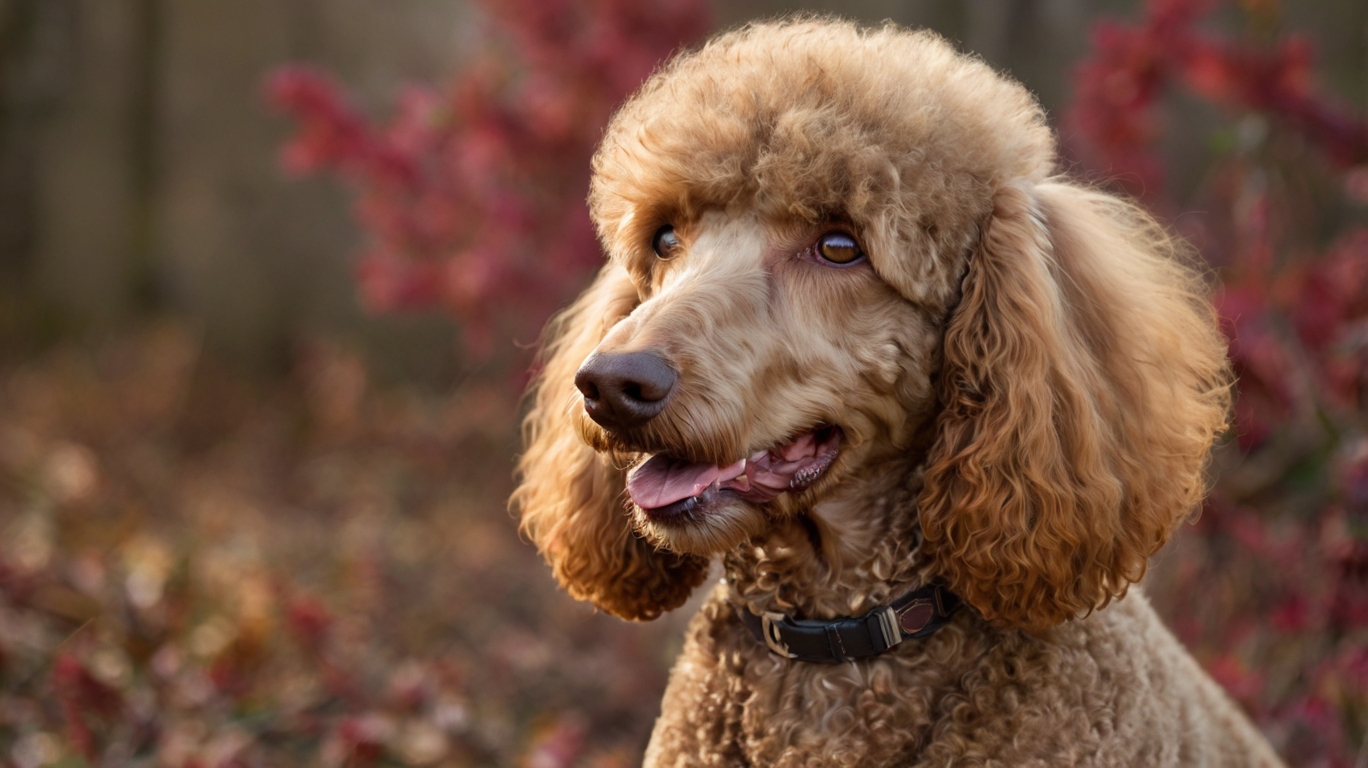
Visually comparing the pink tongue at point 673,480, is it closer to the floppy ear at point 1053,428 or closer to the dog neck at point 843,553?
the dog neck at point 843,553

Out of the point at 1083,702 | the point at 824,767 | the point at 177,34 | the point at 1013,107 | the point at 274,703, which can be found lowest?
the point at 274,703

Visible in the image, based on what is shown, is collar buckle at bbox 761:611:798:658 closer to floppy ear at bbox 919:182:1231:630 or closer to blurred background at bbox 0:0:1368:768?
floppy ear at bbox 919:182:1231:630

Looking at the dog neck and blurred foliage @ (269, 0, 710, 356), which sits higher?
blurred foliage @ (269, 0, 710, 356)

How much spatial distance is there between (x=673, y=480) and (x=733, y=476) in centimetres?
9

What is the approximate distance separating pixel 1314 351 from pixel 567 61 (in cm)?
285

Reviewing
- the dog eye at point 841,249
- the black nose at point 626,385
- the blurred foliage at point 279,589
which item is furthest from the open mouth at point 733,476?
the blurred foliage at point 279,589

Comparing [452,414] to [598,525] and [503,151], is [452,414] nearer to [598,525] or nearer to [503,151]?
[503,151]

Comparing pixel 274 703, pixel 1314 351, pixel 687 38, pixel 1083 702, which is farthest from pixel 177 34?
pixel 1083 702

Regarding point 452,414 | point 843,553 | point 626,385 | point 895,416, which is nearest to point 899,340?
point 895,416

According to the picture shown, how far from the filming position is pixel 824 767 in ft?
6.22

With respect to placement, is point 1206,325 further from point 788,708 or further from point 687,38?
point 687,38

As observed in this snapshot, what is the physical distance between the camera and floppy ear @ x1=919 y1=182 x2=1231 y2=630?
1.81 m

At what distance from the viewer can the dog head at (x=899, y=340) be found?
5.90 ft

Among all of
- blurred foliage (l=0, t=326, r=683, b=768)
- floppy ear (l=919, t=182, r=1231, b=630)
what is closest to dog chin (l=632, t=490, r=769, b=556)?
floppy ear (l=919, t=182, r=1231, b=630)
